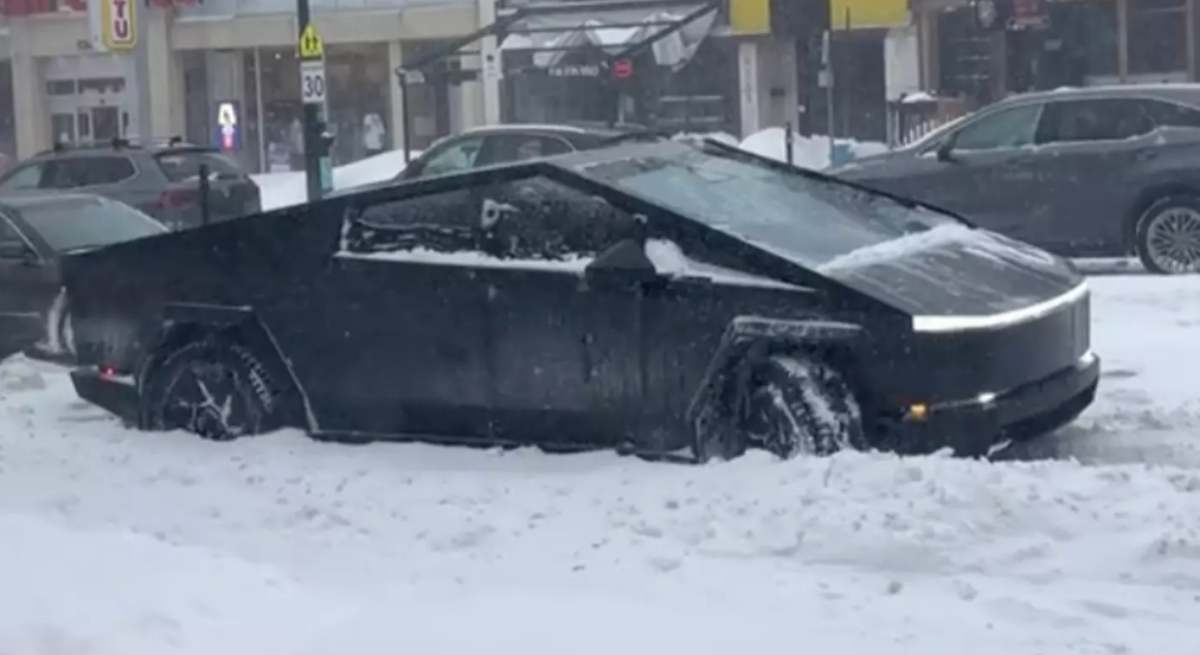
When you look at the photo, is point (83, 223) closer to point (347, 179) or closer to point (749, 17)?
point (347, 179)

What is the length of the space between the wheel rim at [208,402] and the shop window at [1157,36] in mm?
24447

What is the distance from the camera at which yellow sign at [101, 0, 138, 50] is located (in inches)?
1341

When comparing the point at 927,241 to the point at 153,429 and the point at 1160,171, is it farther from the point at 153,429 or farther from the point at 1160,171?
the point at 1160,171

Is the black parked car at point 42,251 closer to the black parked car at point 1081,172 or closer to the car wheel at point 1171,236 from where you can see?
the black parked car at point 1081,172

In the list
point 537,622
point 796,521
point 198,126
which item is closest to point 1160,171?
point 796,521

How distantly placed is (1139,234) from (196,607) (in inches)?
484

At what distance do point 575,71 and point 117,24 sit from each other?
7679 millimetres

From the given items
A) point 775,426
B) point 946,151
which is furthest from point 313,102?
point 775,426

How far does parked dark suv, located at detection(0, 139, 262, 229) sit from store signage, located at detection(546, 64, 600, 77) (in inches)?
547

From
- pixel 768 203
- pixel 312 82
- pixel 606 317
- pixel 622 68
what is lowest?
pixel 606 317

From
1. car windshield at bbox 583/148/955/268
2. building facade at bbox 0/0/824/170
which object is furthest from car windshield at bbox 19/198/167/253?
building facade at bbox 0/0/824/170

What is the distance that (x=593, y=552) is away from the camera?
7910 millimetres

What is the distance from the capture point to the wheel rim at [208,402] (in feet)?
35.0

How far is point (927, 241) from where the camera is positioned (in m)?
10.2
